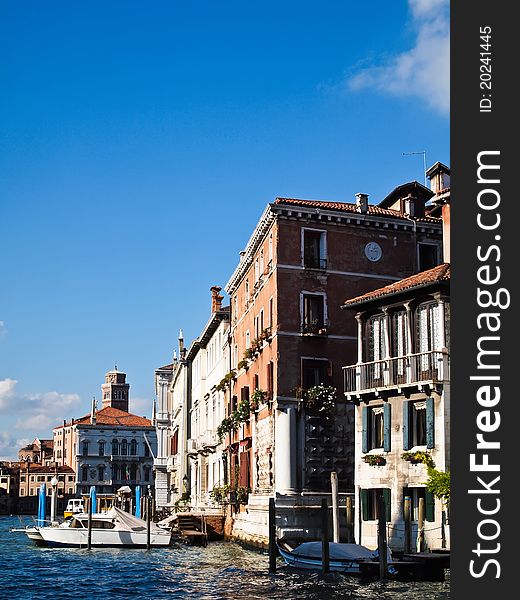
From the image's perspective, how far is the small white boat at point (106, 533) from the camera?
1479 inches

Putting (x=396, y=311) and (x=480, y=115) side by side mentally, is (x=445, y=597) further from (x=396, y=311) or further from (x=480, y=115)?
(x=480, y=115)

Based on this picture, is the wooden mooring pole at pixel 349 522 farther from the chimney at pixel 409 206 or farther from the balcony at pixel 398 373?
the chimney at pixel 409 206

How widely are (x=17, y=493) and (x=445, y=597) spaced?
4845 inches

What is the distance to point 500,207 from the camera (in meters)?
8.23

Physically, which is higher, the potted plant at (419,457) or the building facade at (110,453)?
the potted plant at (419,457)

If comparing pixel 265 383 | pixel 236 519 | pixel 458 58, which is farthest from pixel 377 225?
pixel 458 58

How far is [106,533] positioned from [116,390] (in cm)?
11750

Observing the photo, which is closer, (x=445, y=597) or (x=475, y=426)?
(x=475, y=426)

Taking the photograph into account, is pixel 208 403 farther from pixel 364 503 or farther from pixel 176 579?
pixel 176 579

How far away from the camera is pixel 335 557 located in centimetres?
2308

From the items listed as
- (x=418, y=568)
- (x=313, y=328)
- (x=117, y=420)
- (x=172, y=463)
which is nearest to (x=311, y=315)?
(x=313, y=328)

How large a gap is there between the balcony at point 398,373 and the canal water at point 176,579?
227 inches

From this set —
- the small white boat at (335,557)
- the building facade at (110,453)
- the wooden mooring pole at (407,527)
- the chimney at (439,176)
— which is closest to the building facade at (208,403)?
the chimney at (439,176)

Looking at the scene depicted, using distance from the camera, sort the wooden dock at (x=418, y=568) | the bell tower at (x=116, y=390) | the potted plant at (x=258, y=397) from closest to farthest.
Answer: the wooden dock at (x=418, y=568) → the potted plant at (x=258, y=397) → the bell tower at (x=116, y=390)
